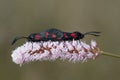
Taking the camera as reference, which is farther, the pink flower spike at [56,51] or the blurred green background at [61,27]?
the blurred green background at [61,27]

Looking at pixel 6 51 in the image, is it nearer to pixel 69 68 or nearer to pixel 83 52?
pixel 69 68

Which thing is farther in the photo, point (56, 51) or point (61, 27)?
point (61, 27)

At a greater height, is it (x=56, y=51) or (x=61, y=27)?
(x=56, y=51)

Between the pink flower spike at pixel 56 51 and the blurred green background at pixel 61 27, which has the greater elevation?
the pink flower spike at pixel 56 51

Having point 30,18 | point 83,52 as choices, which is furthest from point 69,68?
point 83,52
